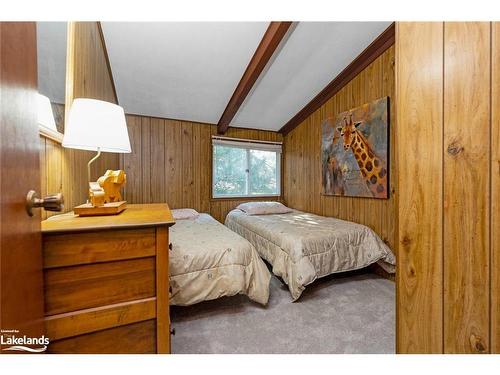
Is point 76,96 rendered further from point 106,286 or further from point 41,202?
point 106,286

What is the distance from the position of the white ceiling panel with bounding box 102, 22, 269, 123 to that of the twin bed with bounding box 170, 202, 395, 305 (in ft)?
5.16

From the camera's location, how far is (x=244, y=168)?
3.71 m

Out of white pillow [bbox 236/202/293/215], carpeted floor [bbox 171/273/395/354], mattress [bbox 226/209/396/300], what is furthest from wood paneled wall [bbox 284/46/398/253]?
carpeted floor [bbox 171/273/395/354]

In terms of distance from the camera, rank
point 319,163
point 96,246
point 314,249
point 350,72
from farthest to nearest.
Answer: point 319,163
point 350,72
point 314,249
point 96,246

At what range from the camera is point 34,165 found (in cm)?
59

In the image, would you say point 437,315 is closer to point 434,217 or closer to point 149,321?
point 434,217

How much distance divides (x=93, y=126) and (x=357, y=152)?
101 inches

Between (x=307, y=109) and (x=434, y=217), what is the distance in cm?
297

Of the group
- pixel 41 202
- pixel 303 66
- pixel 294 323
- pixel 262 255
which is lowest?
pixel 294 323

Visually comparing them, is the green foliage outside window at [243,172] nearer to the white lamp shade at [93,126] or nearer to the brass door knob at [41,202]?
the white lamp shade at [93,126]

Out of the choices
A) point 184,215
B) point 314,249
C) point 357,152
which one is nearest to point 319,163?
point 357,152

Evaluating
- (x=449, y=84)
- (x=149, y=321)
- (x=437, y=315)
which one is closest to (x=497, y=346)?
(x=437, y=315)

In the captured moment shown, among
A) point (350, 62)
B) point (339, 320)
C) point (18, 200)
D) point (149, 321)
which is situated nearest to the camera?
point (18, 200)
